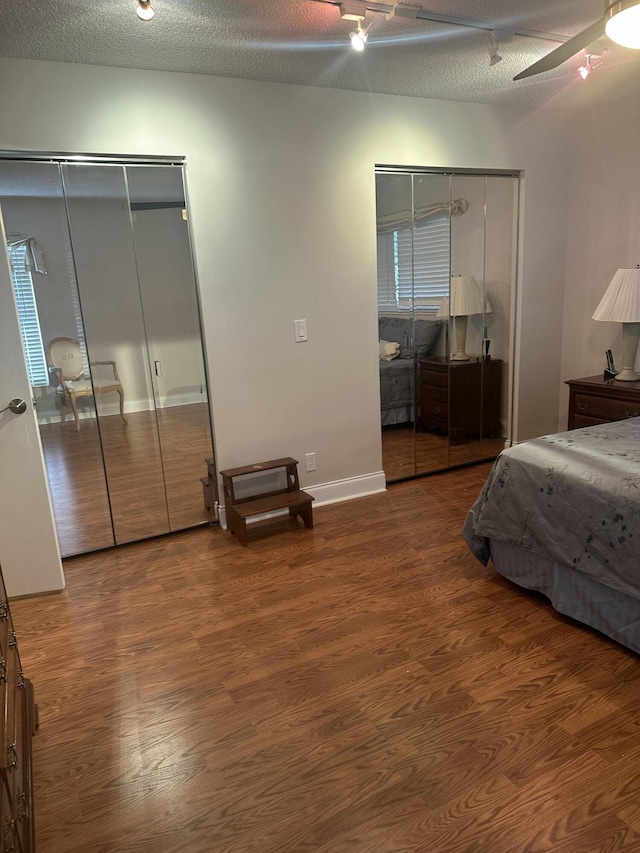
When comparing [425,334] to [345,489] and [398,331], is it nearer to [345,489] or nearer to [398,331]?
[398,331]

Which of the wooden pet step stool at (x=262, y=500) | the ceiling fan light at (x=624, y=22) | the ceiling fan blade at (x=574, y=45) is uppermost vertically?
the ceiling fan blade at (x=574, y=45)

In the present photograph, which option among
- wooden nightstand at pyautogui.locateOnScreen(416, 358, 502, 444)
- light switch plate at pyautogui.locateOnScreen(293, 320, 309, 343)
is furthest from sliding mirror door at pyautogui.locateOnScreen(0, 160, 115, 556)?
wooden nightstand at pyautogui.locateOnScreen(416, 358, 502, 444)

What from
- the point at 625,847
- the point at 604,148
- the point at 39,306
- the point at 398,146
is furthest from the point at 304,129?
the point at 625,847

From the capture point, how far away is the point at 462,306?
4000mm

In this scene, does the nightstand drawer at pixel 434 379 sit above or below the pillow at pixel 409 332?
below

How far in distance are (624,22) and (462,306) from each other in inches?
86.9

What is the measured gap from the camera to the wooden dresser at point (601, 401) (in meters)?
3.54

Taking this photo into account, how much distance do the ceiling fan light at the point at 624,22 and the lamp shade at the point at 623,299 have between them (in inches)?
73.1

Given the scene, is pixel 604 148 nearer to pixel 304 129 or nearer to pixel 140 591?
pixel 304 129

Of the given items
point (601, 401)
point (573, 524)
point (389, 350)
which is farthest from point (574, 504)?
point (389, 350)

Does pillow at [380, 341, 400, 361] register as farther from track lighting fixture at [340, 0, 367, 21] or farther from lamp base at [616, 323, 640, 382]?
track lighting fixture at [340, 0, 367, 21]

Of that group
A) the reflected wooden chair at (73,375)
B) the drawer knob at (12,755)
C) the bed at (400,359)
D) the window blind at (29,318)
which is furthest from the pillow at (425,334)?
the drawer knob at (12,755)

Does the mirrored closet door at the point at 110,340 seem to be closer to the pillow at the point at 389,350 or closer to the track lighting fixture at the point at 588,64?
the pillow at the point at 389,350

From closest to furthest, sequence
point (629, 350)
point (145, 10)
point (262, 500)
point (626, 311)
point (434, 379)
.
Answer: point (145, 10) < point (262, 500) < point (626, 311) < point (629, 350) < point (434, 379)
